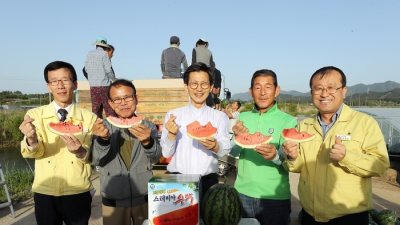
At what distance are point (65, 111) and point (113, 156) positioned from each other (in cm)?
79

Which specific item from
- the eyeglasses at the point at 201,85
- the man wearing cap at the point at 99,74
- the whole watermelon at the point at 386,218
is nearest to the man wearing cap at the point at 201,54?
the man wearing cap at the point at 99,74

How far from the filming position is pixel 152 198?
7.02 ft

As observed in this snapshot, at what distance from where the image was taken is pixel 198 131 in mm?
2783

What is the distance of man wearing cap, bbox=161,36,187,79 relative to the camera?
8273 mm

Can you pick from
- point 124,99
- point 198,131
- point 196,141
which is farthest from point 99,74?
point 198,131

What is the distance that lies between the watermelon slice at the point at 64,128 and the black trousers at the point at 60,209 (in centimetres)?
75

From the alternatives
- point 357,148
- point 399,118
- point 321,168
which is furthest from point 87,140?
point 399,118

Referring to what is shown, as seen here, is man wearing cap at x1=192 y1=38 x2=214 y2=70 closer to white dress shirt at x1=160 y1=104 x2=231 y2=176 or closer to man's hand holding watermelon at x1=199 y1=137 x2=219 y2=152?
white dress shirt at x1=160 y1=104 x2=231 y2=176

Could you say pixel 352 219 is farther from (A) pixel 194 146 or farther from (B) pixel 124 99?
(B) pixel 124 99

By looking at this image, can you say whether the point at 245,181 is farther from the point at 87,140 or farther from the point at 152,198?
the point at 87,140

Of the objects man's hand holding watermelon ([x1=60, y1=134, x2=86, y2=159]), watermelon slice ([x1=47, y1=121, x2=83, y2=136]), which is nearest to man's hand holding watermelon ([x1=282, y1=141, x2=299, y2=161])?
man's hand holding watermelon ([x1=60, y1=134, x2=86, y2=159])

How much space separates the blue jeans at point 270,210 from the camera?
2988mm

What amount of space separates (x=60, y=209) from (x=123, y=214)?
726mm

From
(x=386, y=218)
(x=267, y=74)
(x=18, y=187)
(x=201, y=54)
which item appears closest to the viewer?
(x=267, y=74)
